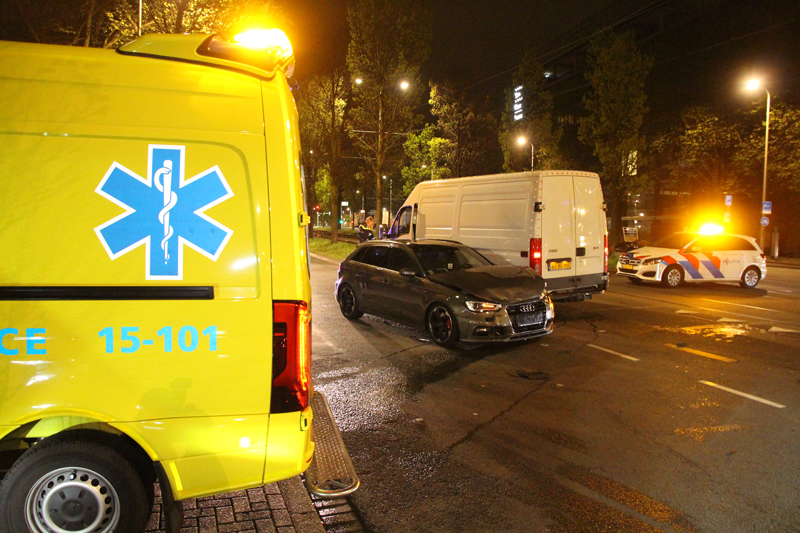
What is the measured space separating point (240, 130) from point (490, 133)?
3570 centimetres

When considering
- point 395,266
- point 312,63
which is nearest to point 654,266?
point 395,266

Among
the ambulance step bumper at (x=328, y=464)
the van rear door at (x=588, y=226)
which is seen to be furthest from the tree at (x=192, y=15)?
the ambulance step bumper at (x=328, y=464)

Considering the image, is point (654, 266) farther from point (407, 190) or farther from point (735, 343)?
point (407, 190)

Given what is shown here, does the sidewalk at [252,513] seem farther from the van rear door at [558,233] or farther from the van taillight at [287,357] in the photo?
the van rear door at [558,233]

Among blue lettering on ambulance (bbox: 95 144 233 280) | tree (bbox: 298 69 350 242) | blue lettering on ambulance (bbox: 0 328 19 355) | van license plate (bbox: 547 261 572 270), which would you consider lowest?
van license plate (bbox: 547 261 572 270)

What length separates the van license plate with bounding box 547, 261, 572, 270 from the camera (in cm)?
1006

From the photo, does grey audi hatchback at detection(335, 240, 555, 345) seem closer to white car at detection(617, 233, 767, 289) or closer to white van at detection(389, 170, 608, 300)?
white van at detection(389, 170, 608, 300)

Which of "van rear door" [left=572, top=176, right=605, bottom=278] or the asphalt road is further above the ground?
"van rear door" [left=572, top=176, right=605, bottom=278]

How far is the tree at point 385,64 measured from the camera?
24.6 m

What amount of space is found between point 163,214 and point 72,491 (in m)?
1.38

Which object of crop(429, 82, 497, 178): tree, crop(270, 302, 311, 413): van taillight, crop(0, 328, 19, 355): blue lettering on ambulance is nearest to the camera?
crop(0, 328, 19, 355): blue lettering on ambulance

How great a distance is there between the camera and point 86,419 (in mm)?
2680

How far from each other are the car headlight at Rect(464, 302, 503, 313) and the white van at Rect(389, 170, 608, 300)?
8.94 feet

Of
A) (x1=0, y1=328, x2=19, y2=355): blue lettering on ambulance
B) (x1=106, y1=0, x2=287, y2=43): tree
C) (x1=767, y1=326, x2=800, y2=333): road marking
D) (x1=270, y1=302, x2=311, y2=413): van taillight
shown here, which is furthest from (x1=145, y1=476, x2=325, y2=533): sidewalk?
(x1=106, y1=0, x2=287, y2=43): tree
